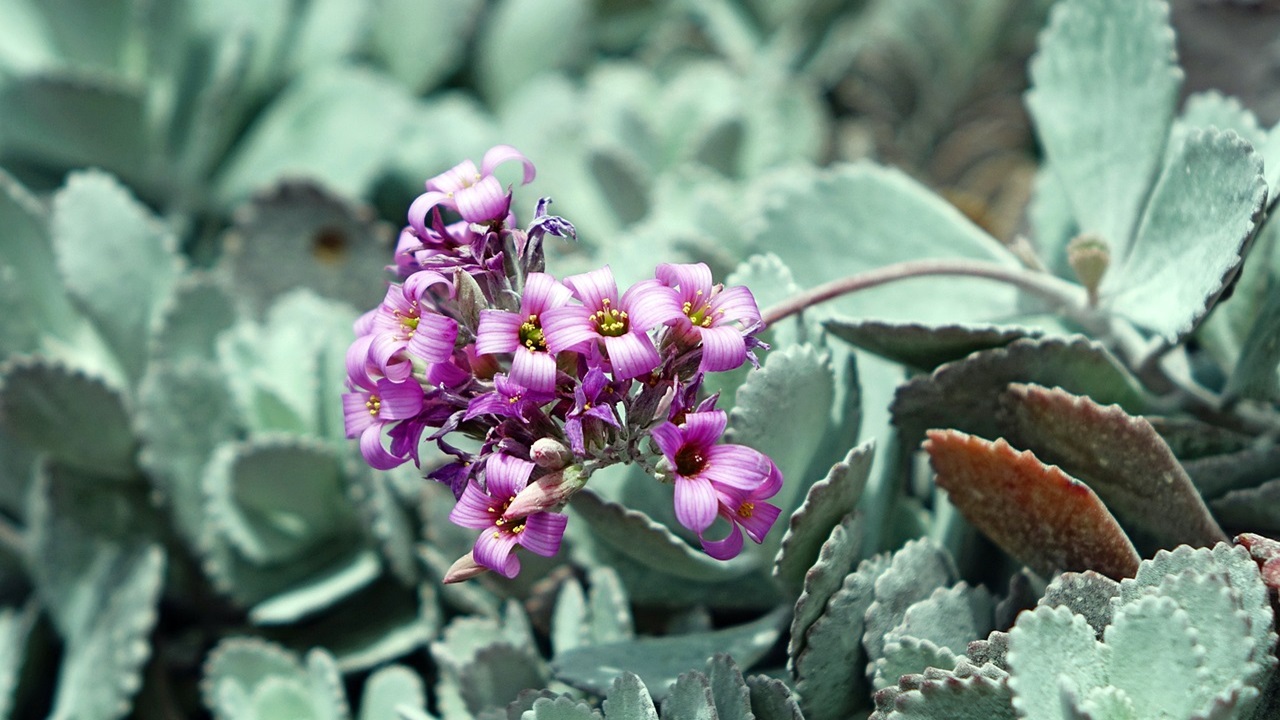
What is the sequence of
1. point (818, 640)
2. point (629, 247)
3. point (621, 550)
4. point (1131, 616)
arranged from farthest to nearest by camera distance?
point (629, 247), point (621, 550), point (818, 640), point (1131, 616)

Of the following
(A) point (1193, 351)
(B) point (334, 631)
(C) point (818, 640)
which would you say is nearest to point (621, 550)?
(C) point (818, 640)

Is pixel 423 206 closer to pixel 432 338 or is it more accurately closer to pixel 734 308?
pixel 432 338

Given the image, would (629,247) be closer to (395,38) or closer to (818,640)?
(818,640)

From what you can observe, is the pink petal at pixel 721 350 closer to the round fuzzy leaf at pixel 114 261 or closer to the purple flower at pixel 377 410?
the purple flower at pixel 377 410

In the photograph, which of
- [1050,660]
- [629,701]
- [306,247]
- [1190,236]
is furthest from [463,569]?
[306,247]

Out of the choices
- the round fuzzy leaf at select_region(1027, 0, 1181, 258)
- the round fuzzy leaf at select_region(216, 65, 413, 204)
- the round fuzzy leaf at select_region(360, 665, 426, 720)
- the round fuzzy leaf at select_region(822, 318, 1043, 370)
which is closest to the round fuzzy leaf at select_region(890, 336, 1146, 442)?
the round fuzzy leaf at select_region(822, 318, 1043, 370)

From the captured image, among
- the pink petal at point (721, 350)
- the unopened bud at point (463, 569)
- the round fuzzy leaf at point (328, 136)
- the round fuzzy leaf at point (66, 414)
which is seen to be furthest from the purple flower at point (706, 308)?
the round fuzzy leaf at point (328, 136)
